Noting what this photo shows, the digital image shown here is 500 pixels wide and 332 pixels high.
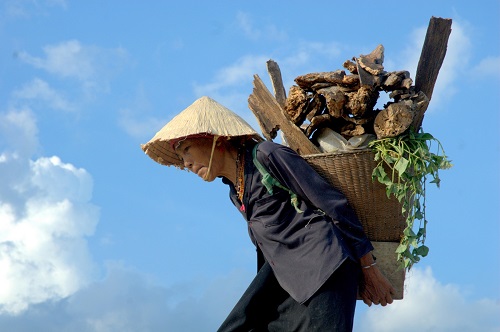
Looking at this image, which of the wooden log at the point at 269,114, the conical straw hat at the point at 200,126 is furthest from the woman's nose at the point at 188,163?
the wooden log at the point at 269,114

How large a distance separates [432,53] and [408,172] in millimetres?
676

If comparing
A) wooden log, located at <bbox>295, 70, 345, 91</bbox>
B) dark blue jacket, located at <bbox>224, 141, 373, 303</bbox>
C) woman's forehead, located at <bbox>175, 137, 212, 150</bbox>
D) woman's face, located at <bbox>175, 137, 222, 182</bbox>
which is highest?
wooden log, located at <bbox>295, 70, 345, 91</bbox>

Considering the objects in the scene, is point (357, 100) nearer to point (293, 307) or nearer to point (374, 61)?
point (374, 61)

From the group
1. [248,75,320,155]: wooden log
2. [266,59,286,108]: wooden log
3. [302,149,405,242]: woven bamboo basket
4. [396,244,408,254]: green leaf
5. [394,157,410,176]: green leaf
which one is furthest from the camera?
[266,59,286,108]: wooden log

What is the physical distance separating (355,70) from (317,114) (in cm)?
30

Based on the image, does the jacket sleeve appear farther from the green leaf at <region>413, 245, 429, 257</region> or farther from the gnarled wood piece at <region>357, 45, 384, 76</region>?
the gnarled wood piece at <region>357, 45, 384, 76</region>

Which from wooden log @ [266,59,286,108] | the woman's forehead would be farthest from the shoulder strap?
wooden log @ [266,59,286,108]

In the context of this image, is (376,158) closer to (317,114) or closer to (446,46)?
(317,114)

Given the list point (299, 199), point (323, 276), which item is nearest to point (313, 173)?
point (299, 199)

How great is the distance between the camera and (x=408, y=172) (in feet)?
16.1

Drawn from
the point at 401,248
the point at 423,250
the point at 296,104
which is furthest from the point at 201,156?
the point at 423,250

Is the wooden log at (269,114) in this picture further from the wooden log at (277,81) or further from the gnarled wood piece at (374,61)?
the gnarled wood piece at (374,61)

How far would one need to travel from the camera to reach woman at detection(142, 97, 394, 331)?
484 centimetres

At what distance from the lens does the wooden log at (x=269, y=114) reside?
511 cm
